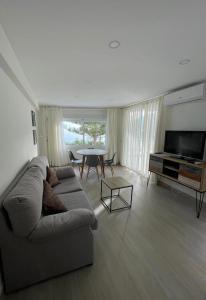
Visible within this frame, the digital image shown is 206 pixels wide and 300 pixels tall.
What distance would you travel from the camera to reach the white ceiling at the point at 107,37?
106cm

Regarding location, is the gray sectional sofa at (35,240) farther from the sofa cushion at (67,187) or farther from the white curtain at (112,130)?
the white curtain at (112,130)

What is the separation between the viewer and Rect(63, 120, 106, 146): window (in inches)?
224

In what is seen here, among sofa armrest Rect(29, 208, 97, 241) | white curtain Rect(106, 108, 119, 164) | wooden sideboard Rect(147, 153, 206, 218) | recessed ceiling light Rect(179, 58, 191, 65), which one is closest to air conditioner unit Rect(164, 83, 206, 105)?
recessed ceiling light Rect(179, 58, 191, 65)

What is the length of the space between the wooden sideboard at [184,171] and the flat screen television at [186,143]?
0.63 ft

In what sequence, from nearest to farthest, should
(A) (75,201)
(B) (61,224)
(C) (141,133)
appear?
(B) (61,224)
(A) (75,201)
(C) (141,133)

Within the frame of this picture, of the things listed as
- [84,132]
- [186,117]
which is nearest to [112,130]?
[84,132]

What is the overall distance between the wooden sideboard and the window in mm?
3041

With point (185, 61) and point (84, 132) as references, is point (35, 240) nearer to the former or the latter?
point (185, 61)

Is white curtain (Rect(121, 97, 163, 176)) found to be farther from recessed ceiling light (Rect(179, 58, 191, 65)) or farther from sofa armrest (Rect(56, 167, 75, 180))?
sofa armrest (Rect(56, 167, 75, 180))

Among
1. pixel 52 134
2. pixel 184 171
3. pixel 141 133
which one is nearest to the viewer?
pixel 184 171

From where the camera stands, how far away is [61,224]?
1292 millimetres

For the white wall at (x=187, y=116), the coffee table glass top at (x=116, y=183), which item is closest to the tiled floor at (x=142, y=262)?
the coffee table glass top at (x=116, y=183)

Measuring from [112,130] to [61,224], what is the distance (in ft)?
15.5

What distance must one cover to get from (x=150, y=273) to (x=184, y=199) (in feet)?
6.51
